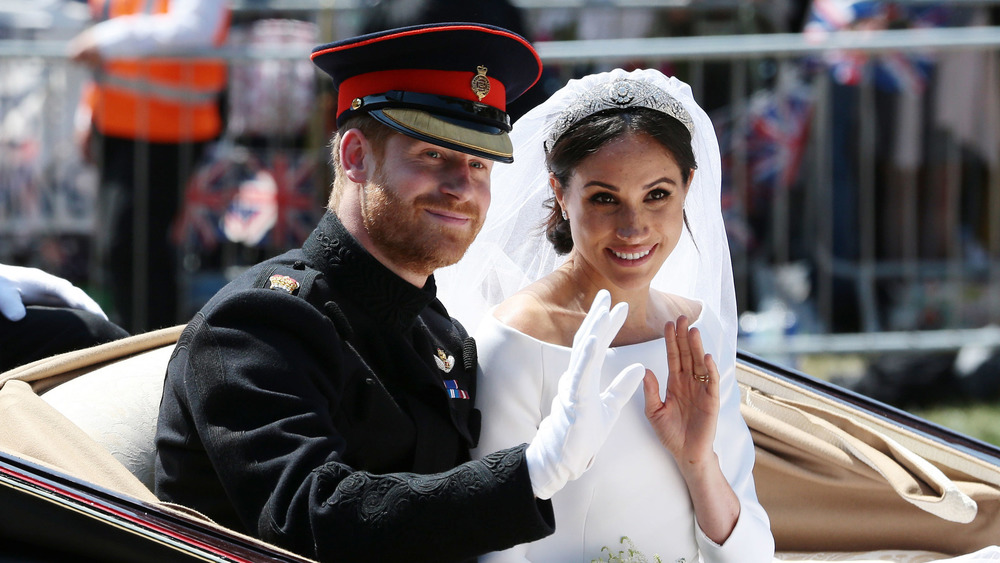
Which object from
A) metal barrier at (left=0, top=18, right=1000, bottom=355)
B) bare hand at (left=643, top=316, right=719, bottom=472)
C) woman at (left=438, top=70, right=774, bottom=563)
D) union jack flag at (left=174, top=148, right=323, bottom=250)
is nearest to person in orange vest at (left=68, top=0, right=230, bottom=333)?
metal barrier at (left=0, top=18, right=1000, bottom=355)

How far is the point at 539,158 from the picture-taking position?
8.57 feet

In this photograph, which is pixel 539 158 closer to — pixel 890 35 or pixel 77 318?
pixel 77 318

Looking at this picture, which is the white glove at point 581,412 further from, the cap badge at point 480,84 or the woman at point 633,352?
the cap badge at point 480,84

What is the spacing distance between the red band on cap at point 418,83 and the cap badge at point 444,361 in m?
0.49

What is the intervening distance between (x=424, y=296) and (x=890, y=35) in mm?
3922

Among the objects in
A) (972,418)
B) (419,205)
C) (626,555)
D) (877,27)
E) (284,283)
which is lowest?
(972,418)

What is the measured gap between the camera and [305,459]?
193 cm

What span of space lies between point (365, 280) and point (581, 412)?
562 millimetres

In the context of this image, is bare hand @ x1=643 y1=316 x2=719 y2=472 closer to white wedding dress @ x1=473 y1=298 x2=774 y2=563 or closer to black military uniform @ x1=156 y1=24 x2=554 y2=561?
white wedding dress @ x1=473 y1=298 x2=774 y2=563

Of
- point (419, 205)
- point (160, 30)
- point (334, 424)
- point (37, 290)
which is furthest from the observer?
point (160, 30)

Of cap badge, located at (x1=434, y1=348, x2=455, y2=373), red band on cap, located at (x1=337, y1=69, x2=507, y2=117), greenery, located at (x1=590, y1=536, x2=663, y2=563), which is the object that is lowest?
greenery, located at (x1=590, y1=536, x2=663, y2=563)

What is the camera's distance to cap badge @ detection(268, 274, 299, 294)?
7.07 ft

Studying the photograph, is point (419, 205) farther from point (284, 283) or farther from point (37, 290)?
point (37, 290)

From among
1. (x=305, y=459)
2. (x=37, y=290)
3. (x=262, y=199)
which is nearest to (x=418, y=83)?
(x=305, y=459)
